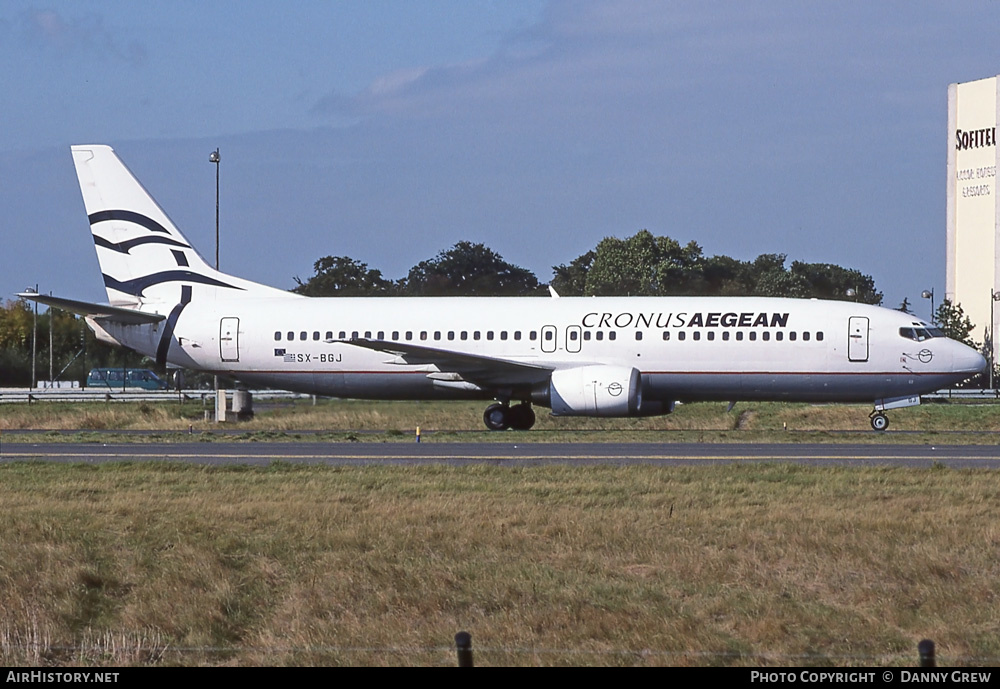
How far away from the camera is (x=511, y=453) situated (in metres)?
26.3

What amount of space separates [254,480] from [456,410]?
19520mm

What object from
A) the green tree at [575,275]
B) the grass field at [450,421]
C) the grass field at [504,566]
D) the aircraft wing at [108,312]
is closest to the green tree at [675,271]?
the green tree at [575,275]

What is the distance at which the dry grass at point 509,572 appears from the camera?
12.8 m

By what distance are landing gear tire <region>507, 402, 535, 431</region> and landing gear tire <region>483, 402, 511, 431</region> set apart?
0.34ft

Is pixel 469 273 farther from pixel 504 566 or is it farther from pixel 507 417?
pixel 504 566

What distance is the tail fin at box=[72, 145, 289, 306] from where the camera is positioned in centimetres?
3825

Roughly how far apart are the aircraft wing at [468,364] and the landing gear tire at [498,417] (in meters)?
1.01

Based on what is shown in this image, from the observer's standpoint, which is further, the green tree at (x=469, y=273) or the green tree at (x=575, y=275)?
the green tree at (x=575, y=275)

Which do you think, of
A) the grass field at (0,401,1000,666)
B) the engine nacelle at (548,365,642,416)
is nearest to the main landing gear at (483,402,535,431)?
the engine nacelle at (548,365,642,416)

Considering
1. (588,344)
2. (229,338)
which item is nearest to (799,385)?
(588,344)

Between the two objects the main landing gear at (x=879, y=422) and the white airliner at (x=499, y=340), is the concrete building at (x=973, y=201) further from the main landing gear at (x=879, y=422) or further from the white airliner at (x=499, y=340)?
the white airliner at (x=499, y=340)

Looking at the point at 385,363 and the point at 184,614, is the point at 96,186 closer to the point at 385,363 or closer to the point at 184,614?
the point at 385,363

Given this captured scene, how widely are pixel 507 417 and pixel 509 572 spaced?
69.7 ft

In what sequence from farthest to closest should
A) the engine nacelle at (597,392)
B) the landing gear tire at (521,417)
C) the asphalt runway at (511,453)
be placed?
the landing gear tire at (521,417) → the engine nacelle at (597,392) → the asphalt runway at (511,453)
